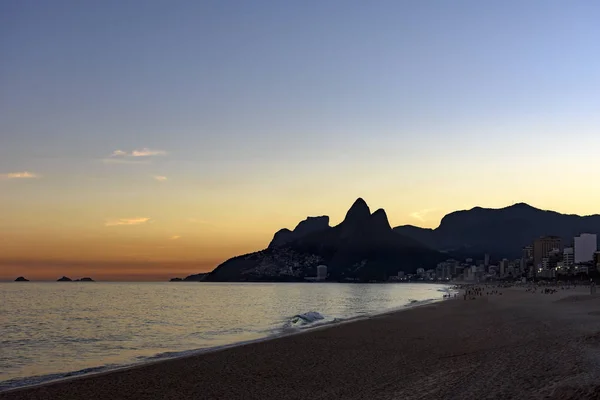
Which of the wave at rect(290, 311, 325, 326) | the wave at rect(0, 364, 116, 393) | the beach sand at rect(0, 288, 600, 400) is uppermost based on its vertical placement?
the beach sand at rect(0, 288, 600, 400)

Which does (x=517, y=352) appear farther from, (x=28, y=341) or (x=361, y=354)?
(x=28, y=341)

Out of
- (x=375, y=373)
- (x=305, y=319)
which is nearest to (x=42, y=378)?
(x=375, y=373)

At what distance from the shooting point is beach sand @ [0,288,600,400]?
548 inches

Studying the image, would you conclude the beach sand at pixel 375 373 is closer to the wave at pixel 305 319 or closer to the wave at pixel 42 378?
the wave at pixel 42 378

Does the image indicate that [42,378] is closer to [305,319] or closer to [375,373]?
[375,373]

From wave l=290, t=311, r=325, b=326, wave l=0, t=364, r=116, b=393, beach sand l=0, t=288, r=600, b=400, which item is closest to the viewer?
beach sand l=0, t=288, r=600, b=400

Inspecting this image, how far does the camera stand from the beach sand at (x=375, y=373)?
13915mm

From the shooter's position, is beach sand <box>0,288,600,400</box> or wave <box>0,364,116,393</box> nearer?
beach sand <box>0,288,600,400</box>

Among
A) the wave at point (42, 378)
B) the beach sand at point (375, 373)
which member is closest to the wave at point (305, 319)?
the beach sand at point (375, 373)

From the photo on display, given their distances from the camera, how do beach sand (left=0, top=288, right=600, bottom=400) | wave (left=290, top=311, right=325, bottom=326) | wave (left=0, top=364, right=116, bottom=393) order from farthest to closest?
wave (left=290, top=311, right=325, bottom=326) < wave (left=0, top=364, right=116, bottom=393) < beach sand (left=0, top=288, right=600, bottom=400)

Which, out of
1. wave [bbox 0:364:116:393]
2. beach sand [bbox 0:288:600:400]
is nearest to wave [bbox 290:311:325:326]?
beach sand [bbox 0:288:600:400]

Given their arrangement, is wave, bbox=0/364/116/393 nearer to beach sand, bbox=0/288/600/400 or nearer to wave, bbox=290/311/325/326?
beach sand, bbox=0/288/600/400

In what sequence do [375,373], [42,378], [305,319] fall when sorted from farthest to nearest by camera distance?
[305,319]
[42,378]
[375,373]

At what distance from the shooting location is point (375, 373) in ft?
59.0
